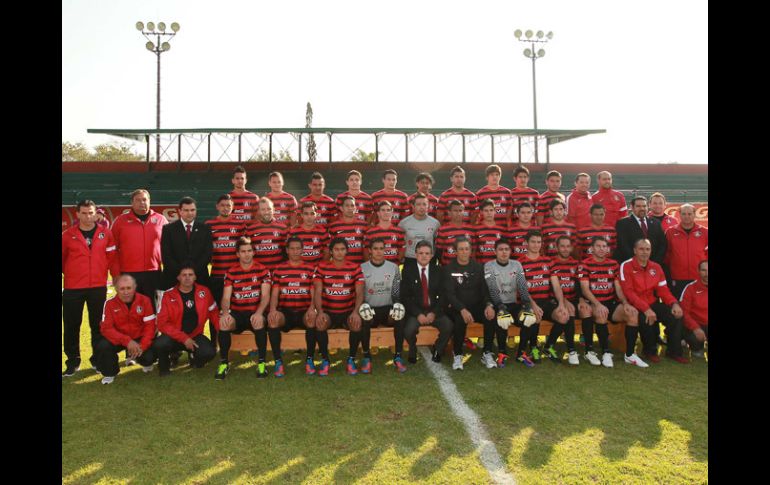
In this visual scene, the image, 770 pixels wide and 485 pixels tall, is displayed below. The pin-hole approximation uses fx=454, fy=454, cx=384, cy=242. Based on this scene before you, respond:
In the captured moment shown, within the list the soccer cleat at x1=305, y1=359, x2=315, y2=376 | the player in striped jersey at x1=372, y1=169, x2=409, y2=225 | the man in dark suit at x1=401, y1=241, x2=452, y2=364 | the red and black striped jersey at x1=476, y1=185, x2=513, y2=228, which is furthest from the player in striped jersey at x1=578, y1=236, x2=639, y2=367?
the soccer cleat at x1=305, y1=359, x2=315, y2=376

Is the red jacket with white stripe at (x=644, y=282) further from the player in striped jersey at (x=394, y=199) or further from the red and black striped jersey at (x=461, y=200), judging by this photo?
the player in striped jersey at (x=394, y=199)

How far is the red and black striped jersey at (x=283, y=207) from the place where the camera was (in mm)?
7211

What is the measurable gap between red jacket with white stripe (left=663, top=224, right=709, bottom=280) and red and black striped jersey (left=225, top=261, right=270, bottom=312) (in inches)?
240

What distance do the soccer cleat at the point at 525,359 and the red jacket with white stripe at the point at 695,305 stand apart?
2.33 metres

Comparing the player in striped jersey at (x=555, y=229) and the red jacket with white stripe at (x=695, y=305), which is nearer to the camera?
the red jacket with white stripe at (x=695, y=305)

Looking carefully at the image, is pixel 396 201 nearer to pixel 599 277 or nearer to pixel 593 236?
pixel 593 236

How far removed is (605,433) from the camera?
13.2 feet

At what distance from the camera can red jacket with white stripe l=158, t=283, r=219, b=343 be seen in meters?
5.59

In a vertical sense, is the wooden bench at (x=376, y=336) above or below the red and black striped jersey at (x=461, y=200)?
below

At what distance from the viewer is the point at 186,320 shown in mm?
5777

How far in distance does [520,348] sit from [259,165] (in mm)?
30908

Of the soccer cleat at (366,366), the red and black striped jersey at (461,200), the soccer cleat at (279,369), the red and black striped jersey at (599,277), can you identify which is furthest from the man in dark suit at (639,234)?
the soccer cleat at (279,369)

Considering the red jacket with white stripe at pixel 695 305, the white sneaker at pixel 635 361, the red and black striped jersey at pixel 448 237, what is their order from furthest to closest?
the red and black striped jersey at pixel 448 237, the red jacket with white stripe at pixel 695 305, the white sneaker at pixel 635 361

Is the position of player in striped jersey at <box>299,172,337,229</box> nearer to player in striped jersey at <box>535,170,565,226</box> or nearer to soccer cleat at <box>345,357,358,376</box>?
soccer cleat at <box>345,357,358,376</box>
